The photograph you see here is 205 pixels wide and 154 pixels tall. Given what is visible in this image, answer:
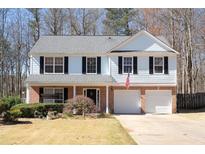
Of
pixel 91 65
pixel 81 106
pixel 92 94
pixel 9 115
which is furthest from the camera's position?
pixel 91 65

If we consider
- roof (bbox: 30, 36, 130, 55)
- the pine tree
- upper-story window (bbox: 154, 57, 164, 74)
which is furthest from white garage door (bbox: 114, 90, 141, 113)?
the pine tree

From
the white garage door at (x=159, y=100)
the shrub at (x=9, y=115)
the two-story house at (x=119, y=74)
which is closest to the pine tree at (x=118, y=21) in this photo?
the two-story house at (x=119, y=74)

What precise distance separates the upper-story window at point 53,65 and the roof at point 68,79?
0.49m

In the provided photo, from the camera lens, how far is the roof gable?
36.7 meters

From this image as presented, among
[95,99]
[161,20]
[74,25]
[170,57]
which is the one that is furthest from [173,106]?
[74,25]

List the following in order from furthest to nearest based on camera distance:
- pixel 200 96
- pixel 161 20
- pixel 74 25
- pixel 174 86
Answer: pixel 74 25 → pixel 161 20 → pixel 200 96 → pixel 174 86

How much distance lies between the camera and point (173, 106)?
3691 centimetres

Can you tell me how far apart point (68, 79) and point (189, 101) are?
42.9 feet

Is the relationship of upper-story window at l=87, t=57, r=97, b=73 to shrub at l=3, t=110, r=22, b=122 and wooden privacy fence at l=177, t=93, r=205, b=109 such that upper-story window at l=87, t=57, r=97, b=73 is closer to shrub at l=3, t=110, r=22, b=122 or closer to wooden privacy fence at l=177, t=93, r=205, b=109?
wooden privacy fence at l=177, t=93, r=205, b=109

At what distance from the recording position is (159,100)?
36.9m

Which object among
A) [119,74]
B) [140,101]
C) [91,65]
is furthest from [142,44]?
[140,101]

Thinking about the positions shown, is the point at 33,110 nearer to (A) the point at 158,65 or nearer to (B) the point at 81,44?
(B) the point at 81,44
